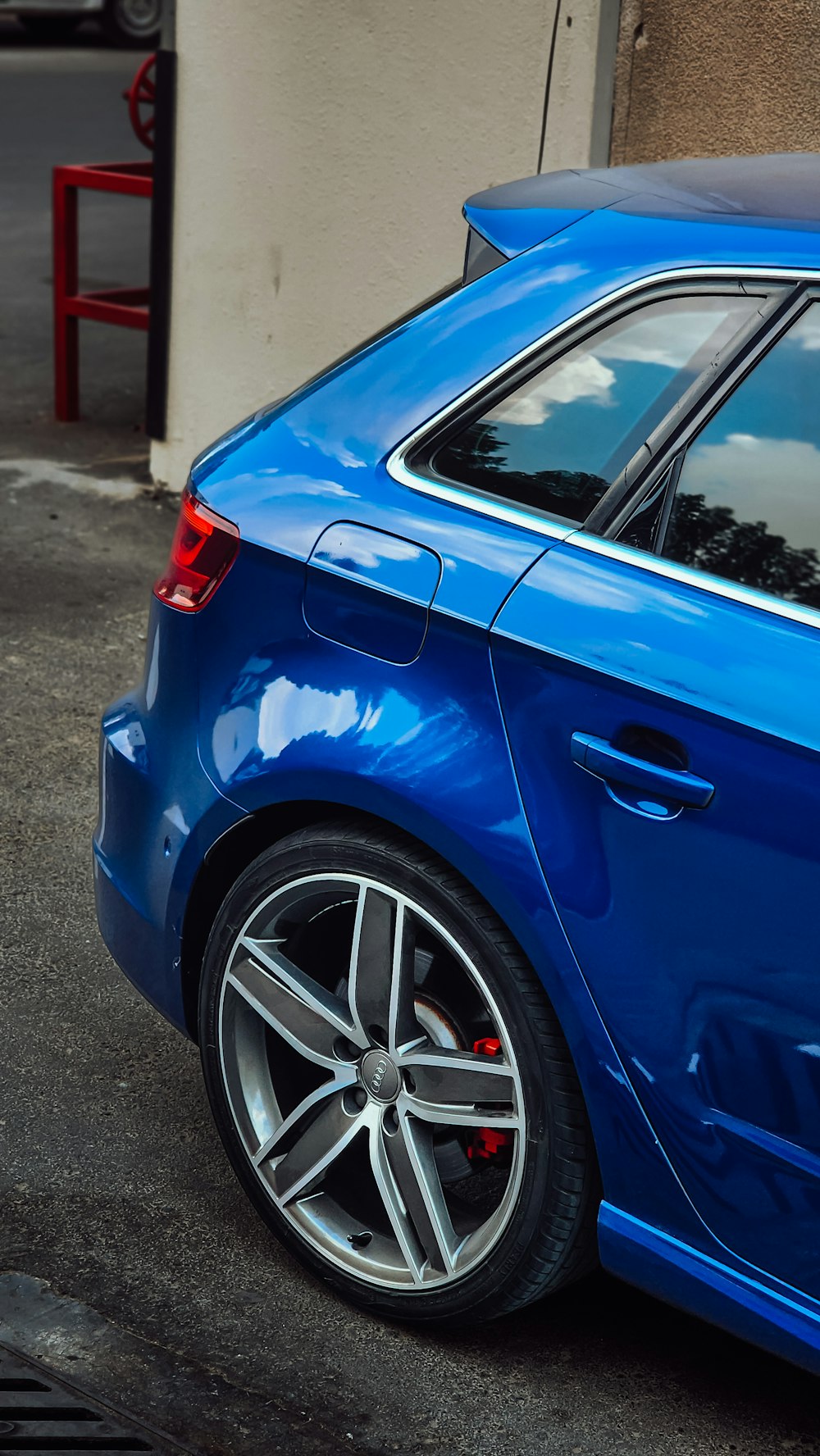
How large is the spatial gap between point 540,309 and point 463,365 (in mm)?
135

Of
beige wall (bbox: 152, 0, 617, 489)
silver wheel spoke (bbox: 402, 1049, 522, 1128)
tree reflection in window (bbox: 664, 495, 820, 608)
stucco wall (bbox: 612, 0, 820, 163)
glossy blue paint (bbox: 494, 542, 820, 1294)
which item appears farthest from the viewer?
beige wall (bbox: 152, 0, 617, 489)

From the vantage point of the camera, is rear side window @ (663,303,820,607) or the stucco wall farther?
the stucco wall

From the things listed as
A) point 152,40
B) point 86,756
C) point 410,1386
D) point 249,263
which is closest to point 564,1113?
point 410,1386

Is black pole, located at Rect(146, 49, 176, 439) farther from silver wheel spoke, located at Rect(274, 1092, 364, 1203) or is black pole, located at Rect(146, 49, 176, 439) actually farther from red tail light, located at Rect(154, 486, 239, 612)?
silver wheel spoke, located at Rect(274, 1092, 364, 1203)

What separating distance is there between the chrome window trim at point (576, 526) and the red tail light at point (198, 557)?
1.03ft

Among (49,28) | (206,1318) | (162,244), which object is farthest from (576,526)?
(49,28)

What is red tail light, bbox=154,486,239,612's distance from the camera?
100 inches

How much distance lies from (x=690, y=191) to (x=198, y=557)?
94 cm

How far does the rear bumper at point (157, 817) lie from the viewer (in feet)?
8.66

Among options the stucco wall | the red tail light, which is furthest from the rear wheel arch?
the stucco wall

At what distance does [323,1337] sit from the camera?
2.54m

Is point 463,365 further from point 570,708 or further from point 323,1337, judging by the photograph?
point 323,1337

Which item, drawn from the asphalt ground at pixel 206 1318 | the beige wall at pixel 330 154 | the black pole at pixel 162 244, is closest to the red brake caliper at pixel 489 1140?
the asphalt ground at pixel 206 1318

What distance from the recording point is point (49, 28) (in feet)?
76.6
